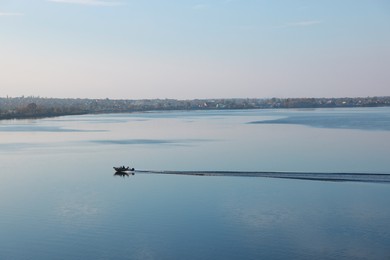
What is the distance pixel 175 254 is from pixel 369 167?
376 inches

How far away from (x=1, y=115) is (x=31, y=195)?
172ft

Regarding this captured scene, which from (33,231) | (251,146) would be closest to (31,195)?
(33,231)

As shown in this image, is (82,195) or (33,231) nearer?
(33,231)

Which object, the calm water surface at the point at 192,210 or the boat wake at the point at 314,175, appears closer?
the calm water surface at the point at 192,210

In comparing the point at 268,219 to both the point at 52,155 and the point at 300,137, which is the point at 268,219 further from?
the point at 300,137

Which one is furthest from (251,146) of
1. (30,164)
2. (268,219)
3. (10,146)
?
(268,219)

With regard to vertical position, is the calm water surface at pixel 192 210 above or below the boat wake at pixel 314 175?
below

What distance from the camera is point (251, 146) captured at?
22562 mm

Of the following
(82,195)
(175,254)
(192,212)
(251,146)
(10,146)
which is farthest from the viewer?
(10,146)

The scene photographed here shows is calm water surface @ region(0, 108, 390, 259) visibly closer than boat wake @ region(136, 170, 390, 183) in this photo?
Yes

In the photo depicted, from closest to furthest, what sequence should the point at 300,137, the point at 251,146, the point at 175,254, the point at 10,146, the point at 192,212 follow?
the point at 175,254
the point at 192,212
the point at 251,146
the point at 10,146
the point at 300,137

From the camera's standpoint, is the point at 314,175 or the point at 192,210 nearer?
the point at 192,210

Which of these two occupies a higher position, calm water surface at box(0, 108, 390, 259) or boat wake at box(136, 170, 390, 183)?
boat wake at box(136, 170, 390, 183)

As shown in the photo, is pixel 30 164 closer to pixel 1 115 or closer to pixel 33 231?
pixel 33 231
